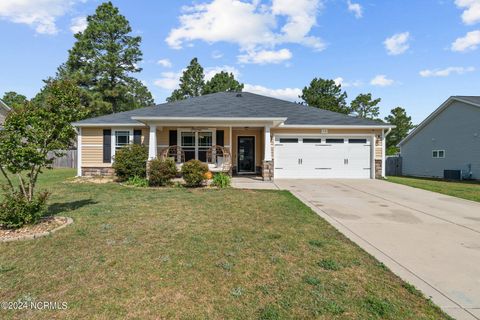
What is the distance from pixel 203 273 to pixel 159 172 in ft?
26.6

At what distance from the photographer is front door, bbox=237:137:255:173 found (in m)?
15.5

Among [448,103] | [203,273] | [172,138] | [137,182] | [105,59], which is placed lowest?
[203,273]

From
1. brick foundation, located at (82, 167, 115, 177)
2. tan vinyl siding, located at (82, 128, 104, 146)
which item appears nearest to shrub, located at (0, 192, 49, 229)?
brick foundation, located at (82, 167, 115, 177)

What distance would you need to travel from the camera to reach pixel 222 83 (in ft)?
111

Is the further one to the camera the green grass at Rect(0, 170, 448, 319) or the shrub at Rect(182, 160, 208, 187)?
the shrub at Rect(182, 160, 208, 187)

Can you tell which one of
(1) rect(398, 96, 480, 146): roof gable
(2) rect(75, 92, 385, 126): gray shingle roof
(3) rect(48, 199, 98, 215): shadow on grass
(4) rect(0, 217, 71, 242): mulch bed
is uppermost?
(1) rect(398, 96, 480, 146): roof gable

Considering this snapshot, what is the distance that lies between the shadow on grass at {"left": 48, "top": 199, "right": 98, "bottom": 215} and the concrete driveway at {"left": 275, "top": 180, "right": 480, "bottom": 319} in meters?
5.97

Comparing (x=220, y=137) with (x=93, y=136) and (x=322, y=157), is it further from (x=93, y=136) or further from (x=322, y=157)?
(x=93, y=136)

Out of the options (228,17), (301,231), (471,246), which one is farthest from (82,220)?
(228,17)

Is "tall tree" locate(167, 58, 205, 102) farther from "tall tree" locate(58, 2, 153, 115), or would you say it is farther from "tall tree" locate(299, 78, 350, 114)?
"tall tree" locate(299, 78, 350, 114)

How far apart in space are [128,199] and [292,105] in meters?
12.1

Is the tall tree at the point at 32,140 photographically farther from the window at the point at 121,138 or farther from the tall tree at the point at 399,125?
the tall tree at the point at 399,125

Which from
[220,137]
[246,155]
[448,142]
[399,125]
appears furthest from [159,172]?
[399,125]

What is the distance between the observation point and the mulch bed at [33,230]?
450cm
